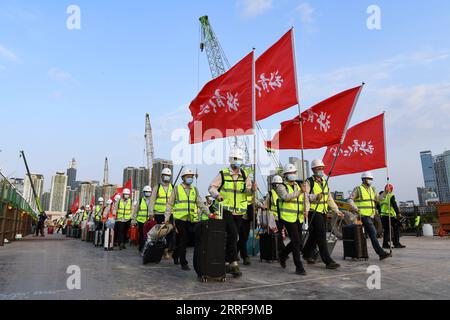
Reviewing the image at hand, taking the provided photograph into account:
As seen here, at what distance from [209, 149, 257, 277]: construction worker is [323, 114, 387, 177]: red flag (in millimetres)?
4227

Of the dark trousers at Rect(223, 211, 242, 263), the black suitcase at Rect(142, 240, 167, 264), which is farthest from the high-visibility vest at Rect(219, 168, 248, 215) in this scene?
the black suitcase at Rect(142, 240, 167, 264)

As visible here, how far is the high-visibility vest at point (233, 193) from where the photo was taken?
21.0ft

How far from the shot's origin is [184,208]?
272 inches

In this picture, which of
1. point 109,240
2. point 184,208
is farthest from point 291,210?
point 109,240

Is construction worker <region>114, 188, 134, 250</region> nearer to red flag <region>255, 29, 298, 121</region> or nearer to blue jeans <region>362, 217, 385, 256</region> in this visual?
red flag <region>255, 29, 298, 121</region>

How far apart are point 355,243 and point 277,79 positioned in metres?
4.35

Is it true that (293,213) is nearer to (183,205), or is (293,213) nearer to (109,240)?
(183,205)

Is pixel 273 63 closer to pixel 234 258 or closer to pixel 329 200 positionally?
pixel 329 200

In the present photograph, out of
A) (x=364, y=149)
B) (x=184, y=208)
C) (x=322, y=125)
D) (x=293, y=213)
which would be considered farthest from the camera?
(x=364, y=149)

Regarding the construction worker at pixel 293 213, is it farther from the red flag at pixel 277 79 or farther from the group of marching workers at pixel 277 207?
the red flag at pixel 277 79

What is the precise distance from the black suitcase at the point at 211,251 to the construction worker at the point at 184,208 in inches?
51.0

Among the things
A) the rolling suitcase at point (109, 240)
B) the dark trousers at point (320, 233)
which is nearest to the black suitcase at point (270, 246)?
the dark trousers at point (320, 233)

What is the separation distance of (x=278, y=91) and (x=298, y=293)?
16.8ft
